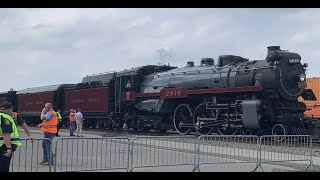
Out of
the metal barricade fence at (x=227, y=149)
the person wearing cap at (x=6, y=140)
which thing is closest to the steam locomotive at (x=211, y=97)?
the metal barricade fence at (x=227, y=149)

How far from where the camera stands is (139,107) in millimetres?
24984

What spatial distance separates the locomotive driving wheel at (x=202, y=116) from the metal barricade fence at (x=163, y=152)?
7.44 m

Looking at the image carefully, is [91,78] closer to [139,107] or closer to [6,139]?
[139,107]

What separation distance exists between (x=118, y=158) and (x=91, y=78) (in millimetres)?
20801

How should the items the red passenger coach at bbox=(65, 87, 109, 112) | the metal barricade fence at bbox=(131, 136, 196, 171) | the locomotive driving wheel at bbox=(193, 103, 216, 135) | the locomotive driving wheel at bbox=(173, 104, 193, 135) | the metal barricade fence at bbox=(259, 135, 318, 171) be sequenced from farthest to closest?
the red passenger coach at bbox=(65, 87, 109, 112), the locomotive driving wheel at bbox=(173, 104, 193, 135), the locomotive driving wheel at bbox=(193, 103, 216, 135), the metal barricade fence at bbox=(259, 135, 318, 171), the metal barricade fence at bbox=(131, 136, 196, 171)

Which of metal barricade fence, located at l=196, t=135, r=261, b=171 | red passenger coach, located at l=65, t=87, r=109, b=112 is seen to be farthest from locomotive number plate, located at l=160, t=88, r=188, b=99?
metal barricade fence, located at l=196, t=135, r=261, b=171

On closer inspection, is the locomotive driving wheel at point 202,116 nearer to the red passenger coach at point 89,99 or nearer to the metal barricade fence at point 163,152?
the metal barricade fence at point 163,152

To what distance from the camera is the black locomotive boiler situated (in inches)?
735

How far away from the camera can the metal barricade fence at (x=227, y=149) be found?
12.1 m

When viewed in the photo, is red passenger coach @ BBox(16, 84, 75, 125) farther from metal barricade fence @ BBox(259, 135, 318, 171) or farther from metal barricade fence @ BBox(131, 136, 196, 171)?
metal barricade fence @ BBox(259, 135, 318, 171)

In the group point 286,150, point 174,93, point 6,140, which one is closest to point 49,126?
point 6,140

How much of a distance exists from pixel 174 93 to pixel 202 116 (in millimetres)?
1994

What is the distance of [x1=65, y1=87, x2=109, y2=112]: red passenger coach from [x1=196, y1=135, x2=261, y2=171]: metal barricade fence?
49.4ft
